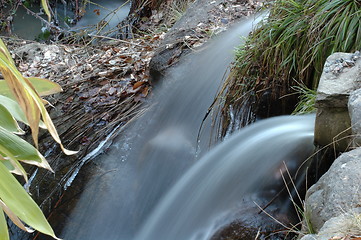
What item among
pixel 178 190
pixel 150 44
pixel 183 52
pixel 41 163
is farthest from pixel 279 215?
pixel 150 44

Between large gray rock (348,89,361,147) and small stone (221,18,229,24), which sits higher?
small stone (221,18,229,24)

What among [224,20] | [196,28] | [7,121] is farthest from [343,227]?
[224,20]

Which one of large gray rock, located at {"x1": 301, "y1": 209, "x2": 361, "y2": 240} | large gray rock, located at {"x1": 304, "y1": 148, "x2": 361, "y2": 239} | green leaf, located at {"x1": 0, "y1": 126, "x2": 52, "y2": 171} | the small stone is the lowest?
large gray rock, located at {"x1": 304, "y1": 148, "x2": 361, "y2": 239}

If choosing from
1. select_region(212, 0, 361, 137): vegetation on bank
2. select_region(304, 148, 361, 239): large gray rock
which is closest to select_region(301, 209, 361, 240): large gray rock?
select_region(304, 148, 361, 239): large gray rock

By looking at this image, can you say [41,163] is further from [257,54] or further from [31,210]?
[257,54]

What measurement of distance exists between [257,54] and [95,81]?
151 cm

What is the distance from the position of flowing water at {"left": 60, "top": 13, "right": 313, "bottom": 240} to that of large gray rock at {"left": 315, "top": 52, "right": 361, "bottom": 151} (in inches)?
8.7

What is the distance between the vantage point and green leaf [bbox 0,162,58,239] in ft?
5.06

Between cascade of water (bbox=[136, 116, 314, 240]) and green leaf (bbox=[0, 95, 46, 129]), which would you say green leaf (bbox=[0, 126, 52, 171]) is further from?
cascade of water (bbox=[136, 116, 314, 240])

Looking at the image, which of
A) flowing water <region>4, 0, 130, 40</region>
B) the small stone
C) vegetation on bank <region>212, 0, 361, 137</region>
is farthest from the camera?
flowing water <region>4, 0, 130, 40</region>

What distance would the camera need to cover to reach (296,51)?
3.25 m

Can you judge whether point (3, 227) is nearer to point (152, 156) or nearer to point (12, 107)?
point (12, 107)

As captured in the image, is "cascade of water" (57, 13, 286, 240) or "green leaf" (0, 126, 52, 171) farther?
"cascade of water" (57, 13, 286, 240)

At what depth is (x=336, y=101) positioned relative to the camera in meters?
2.53
